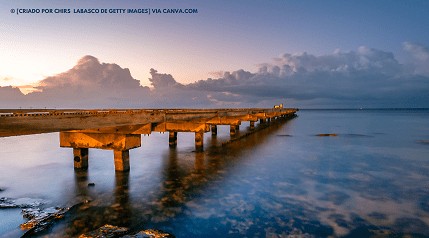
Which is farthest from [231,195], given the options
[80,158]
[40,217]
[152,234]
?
[80,158]

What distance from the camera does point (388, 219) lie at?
30.5 feet

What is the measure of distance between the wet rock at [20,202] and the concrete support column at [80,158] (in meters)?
4.52

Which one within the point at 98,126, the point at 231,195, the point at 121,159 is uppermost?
the point at 98,126

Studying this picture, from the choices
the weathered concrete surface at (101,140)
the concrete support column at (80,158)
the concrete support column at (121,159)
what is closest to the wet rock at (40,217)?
the weathered concrete surface at (101,140)

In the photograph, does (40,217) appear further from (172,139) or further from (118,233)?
(172,139)

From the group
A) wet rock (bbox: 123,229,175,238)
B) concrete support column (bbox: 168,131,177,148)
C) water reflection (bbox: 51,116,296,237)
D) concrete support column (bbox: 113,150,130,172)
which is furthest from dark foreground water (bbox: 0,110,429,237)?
concrete support column (bbox: 168,131,177,148)

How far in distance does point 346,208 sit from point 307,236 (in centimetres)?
335

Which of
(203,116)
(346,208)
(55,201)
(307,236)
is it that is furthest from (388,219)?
(203,116)

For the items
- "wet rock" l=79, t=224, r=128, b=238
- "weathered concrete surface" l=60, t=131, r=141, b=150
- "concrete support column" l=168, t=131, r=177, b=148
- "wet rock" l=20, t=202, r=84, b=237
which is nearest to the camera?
"wet rock" l=79, t=224, r=128, b=238

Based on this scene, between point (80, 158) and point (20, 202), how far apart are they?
510 cm

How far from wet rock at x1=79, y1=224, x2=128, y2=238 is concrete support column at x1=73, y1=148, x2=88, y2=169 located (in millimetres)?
8848

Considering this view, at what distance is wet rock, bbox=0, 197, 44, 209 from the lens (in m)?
10.2

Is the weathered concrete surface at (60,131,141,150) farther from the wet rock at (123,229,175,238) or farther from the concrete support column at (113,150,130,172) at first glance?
the wet rock at (123,229,175,238)

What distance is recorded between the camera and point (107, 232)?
7.69 m
